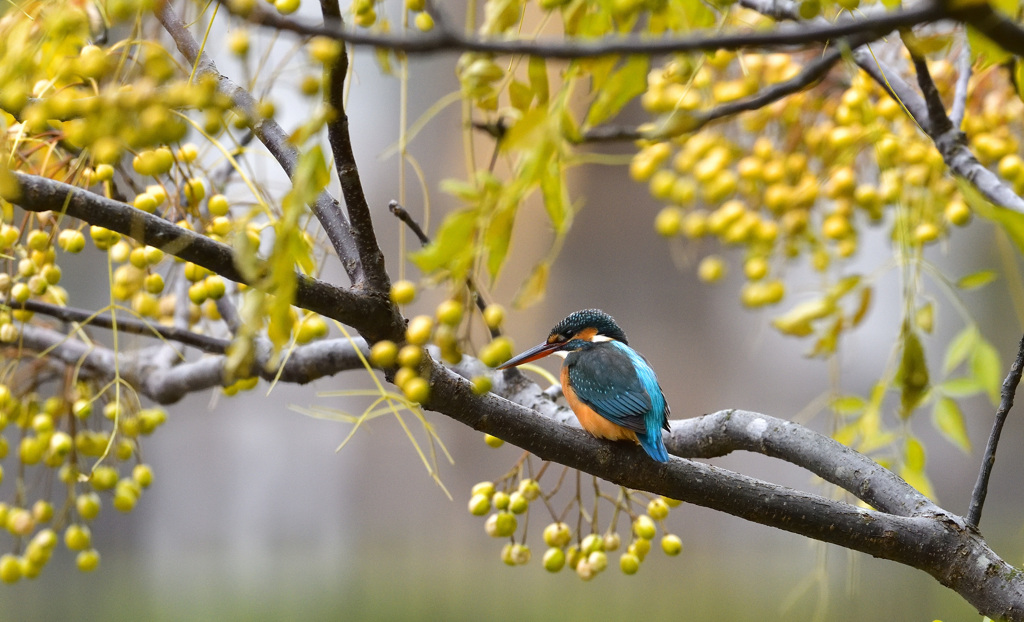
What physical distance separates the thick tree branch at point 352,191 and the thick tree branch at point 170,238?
17 mm

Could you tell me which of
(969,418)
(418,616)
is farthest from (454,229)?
(969,418)

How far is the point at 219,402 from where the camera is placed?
164 cm

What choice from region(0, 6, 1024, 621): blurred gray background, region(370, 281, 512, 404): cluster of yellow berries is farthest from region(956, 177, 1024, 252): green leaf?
region(0, 6, 1024, 621): blurred gray background

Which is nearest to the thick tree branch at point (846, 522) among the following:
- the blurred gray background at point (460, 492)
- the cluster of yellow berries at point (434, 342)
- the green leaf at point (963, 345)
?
the cluster of yellow berries at point (434, 342)

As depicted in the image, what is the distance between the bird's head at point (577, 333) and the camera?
0.78 m

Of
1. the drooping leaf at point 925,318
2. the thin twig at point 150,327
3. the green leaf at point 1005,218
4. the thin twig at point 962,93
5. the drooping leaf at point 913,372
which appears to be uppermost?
the thin twig at point 962,93

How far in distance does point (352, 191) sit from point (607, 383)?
13.3 inches

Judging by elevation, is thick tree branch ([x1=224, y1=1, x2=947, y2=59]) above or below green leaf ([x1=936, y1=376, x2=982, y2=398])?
below

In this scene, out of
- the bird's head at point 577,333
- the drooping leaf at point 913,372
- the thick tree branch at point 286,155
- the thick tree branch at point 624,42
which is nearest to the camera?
the thick tree branch at point 624,42

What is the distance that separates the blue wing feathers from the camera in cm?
60

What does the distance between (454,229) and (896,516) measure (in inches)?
15.0

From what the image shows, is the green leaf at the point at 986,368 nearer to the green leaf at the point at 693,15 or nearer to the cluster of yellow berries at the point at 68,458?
the green leaf at the point at 693,15

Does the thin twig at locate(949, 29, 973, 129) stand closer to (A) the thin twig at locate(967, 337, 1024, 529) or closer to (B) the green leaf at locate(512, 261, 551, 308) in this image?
(A) the thin twig at locate(967, 337, 1024, 529)

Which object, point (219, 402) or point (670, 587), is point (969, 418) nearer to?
point (670, 587)
